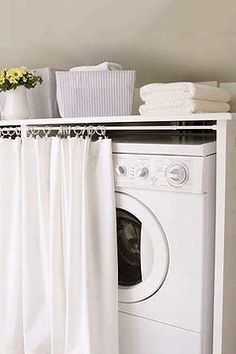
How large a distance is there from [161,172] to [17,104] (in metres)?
0.96

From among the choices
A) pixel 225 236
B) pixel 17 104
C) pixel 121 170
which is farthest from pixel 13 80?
pixel 225 236

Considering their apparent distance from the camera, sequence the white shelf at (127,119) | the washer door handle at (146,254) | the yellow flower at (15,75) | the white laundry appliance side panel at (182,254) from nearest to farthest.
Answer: the white shelf at (127,119) < the white laundry appliance side panel at (182,254) < the washer door handle at (146,254) < the yellow flower at (15,75)

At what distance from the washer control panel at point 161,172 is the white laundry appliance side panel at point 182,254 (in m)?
0.04

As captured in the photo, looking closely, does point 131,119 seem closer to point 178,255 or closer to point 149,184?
point 149,184

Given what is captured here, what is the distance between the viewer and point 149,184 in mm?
1796

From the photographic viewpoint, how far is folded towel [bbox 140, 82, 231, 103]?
1.72m

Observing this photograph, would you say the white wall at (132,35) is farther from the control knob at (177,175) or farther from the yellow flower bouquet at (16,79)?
the control knob at (177,175)

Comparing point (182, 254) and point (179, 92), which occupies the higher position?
point (179, 92)

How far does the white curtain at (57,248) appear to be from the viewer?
1919mm

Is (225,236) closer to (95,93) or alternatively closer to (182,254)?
(182,254)

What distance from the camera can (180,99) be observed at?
1.74 m

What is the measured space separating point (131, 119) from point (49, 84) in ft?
2.32

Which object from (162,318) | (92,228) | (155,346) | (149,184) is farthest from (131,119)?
(155,346)

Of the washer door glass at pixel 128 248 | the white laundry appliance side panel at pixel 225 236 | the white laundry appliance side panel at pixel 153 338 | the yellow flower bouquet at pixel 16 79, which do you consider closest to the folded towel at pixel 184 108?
the white laundry appliance side panel at pixel 225 236
